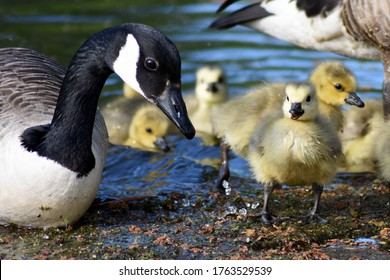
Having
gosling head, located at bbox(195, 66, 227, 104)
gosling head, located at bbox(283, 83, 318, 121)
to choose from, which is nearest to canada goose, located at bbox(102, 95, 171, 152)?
gosling head, located at bbox(195, 66, 227, 104)

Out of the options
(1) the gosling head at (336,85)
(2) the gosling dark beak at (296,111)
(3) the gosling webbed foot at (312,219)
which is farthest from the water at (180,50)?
(2) the gosling dark beak at (296,111)

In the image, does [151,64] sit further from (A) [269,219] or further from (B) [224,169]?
(B) [224,169]

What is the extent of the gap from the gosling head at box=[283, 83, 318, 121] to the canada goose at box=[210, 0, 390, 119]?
1.80m

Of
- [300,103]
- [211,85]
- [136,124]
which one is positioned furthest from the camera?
[211,85]

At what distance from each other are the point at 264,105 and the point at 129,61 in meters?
1.66

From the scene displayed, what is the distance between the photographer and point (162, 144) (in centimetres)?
750

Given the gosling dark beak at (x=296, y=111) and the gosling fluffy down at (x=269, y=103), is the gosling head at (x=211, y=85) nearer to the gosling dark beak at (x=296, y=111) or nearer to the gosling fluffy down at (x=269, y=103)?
the gosling fluffy down at (x=269, y=103)

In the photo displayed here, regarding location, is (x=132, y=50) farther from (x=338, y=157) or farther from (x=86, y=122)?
(x=338, y=157)

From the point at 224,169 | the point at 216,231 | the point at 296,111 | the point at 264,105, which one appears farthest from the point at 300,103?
the point at 224,169

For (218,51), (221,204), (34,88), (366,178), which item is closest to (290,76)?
(218,51)

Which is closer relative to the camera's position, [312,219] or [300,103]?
[300,103]

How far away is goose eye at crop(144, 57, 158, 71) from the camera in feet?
15.3

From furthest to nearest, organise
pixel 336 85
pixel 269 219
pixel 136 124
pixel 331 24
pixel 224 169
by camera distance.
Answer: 1. pixel 136 124
2. pixel 331 24
3. pixel 224 169
4. pixel 336 85
5. pixel 269 219

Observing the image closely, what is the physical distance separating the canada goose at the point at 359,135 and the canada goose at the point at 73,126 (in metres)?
2.51
